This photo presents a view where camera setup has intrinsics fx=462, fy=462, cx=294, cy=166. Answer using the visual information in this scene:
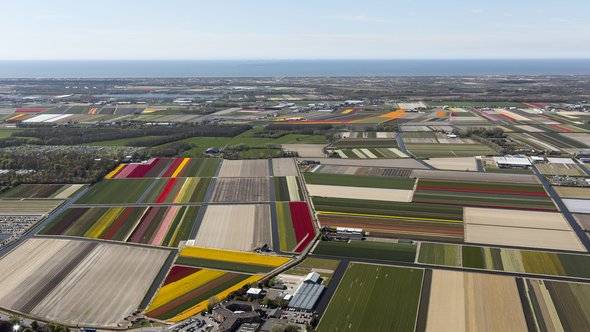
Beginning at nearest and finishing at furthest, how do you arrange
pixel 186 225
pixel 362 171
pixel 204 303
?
pixel 204 303 → pixel 186 225 → pixel 362 171

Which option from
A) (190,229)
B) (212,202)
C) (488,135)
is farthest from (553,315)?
(488,135)

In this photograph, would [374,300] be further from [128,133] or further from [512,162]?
[128,133]

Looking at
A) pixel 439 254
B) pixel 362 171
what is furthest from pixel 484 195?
pixel 439 254

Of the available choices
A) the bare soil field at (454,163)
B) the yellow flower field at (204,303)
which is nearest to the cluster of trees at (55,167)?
the yellow flower field at (204,303)

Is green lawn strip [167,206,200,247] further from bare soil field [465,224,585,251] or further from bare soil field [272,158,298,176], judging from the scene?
bare soil field [465,224,585,251]

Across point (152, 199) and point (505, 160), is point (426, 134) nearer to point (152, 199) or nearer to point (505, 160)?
point (505, 160)

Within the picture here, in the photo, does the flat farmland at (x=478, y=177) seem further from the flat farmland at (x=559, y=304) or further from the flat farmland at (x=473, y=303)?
the flat farmland at (x=473, y=303)
